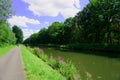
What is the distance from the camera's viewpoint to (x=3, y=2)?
4922 cm

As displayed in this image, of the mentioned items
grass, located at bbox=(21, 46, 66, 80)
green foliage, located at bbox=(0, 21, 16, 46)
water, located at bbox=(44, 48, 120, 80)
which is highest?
green foliage, located at bbox=(0, 21, 16, 46)

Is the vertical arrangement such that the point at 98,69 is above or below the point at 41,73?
below

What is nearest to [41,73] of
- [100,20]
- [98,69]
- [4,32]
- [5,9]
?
[98,69]

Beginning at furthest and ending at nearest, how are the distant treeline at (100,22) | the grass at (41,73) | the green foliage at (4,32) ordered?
the distant treeline at (100,22), the green foliage at (4,32), the grass at (41,73)

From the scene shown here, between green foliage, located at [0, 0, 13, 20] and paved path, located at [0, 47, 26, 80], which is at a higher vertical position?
green foliage, located at [0, 0, 13, 20]

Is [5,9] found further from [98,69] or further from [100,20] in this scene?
[98,69]

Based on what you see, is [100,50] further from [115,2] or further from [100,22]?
[115,2]

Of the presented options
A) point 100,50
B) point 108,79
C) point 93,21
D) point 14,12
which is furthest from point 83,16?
point 108,79

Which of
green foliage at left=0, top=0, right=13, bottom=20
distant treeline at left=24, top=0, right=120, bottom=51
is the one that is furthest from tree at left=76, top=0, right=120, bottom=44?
green foliage at left=0, top=0, right=13, bottom=20

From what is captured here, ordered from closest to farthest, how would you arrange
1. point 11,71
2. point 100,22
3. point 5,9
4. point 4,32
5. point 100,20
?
point 11,71
point 5,9
point 100,20
point 100,22
point 4,32

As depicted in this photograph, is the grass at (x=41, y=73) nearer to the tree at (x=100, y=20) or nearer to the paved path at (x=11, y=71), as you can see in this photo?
the paved path at (x=11, y=71)

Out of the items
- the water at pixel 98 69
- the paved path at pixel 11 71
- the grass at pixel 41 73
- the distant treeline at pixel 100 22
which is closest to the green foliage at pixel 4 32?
the distant treeline at pixel 100 22

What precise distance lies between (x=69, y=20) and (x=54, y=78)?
307 ft

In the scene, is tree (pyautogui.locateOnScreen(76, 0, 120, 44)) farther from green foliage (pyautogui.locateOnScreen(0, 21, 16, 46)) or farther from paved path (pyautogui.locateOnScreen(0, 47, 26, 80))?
paved path (pyautogui.locateOnScreen(0, 47, 26, 80))
